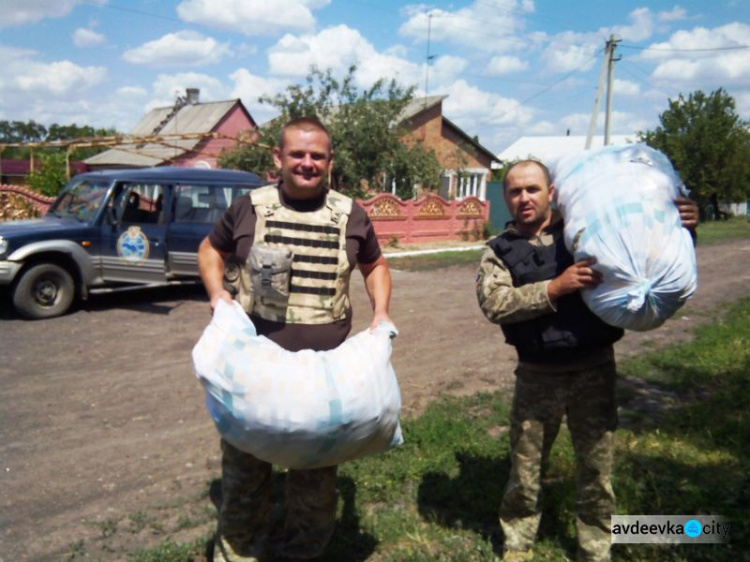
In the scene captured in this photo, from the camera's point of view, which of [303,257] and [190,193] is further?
[190,193]

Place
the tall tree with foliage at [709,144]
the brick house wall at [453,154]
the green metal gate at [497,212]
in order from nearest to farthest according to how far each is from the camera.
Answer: the green metal gate at [497,212] < the brick house wall at [453,154] < the tall tree with foliage at [709,144]

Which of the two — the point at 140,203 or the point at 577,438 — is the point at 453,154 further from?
the point at 577,438

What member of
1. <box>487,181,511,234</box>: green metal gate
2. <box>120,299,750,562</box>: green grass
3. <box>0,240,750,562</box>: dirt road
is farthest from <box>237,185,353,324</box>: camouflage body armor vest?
<box>487,181,511,234</box>: green metal gate

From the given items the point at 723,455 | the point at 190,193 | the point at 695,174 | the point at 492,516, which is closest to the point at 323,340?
the point at 492,516

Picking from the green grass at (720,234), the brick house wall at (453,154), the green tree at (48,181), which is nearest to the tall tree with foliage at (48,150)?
Result: the green tree at (48,181)

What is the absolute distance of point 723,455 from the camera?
4250 mm

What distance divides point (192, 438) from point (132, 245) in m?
4.87

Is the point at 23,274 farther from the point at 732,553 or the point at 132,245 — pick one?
the point at 732,553

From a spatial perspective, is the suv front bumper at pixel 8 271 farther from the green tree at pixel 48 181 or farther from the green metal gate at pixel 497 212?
the green metal gate at pixel 497 212

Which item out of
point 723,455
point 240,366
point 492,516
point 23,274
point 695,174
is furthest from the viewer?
point 695,174

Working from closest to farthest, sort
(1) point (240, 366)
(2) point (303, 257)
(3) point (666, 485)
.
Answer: (1) point (240, 366), (2) point (303, 257), (3) point (666, 485)

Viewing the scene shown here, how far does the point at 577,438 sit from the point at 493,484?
1.01 metres

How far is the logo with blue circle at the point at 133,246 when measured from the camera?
877 cm

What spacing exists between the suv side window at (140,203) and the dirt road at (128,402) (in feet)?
4.08
